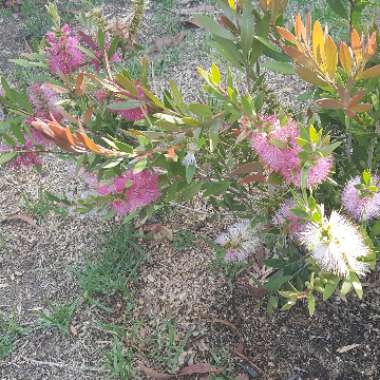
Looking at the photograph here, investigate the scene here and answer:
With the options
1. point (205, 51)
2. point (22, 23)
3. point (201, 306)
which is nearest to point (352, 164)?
point (201, 306)

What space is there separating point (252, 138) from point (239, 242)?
1.52 ft

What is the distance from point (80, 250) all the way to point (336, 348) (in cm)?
113

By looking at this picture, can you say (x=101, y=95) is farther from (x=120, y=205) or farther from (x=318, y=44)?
(x=318, y=44)

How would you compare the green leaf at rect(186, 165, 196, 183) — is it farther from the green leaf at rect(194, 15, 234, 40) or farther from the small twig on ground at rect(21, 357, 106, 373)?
the small twig on ground at rect(21, 357, 106, 373)

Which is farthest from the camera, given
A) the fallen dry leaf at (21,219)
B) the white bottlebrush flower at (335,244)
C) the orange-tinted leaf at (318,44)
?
the fallen dry leaf at (21,219)

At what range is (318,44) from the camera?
984mm

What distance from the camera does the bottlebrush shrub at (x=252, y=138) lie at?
3.58ft

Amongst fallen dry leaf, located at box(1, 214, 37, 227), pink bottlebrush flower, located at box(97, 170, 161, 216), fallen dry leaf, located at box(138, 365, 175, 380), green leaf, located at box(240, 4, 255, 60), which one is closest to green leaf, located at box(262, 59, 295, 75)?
green leaf, located at box(240, 4, 255, 60)

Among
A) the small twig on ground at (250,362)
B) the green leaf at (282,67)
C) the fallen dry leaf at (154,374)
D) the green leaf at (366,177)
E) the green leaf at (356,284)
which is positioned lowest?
the fallen dry leaf at (154,374)

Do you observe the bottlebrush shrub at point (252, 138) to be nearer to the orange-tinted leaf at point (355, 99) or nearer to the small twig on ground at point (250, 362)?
the orange-tinted leaf at point (355, 99)

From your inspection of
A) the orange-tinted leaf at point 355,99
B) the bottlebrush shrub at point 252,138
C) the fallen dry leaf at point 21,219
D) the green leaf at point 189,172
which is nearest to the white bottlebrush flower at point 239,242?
the bottlebrush shrub at point 252,138

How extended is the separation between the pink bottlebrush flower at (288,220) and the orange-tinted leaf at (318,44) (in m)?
0.44

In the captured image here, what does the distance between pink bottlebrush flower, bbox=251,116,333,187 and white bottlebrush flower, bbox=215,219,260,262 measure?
1.25ft

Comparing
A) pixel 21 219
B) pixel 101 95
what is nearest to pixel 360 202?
pixel 101 95
